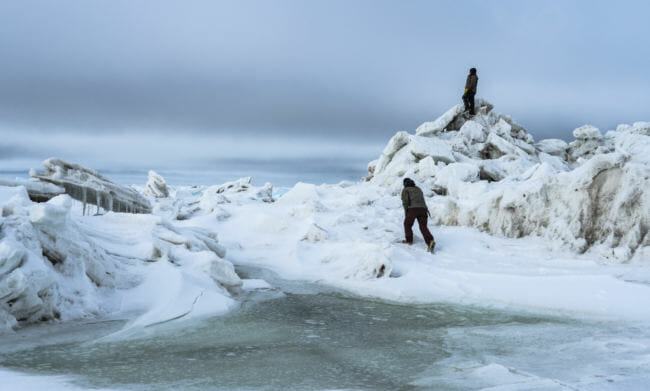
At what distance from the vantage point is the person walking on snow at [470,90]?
20.7 meters

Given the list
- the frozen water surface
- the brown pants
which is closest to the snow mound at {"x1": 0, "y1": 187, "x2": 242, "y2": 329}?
the frozen water surface

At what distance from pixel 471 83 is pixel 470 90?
325 mm

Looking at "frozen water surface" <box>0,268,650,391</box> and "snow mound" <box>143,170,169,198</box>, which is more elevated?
"snow mound" <box>143,170,169,198</box>

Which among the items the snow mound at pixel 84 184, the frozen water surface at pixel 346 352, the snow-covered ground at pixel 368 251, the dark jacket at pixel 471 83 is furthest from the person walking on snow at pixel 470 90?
the frozen water surface at pixel 346 352

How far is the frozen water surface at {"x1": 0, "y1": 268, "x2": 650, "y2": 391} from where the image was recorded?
3.13 meters

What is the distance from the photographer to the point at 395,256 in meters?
8.24

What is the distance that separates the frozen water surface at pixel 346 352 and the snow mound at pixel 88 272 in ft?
1.05

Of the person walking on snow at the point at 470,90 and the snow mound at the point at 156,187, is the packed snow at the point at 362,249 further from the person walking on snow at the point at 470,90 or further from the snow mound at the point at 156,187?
the snow mound at the point at 156,187

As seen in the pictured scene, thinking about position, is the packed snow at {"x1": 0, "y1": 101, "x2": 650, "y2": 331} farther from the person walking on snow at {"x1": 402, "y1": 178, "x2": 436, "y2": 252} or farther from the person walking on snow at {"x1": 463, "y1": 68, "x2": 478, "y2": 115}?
the person walking on snow at {"x1": 463, "y1": 68, "x2": 478, "y2": 115}

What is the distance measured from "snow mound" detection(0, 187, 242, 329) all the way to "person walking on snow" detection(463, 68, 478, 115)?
55.9 feet

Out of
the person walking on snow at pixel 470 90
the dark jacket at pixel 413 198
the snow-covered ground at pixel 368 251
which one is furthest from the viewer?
the person walking on snow at pixel 470 90

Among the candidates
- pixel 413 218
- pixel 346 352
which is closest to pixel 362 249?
pixel 413 218

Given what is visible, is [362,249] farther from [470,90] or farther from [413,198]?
[470,90]

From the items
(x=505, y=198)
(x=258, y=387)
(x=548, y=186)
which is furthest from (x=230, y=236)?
(x=258, y=387)
